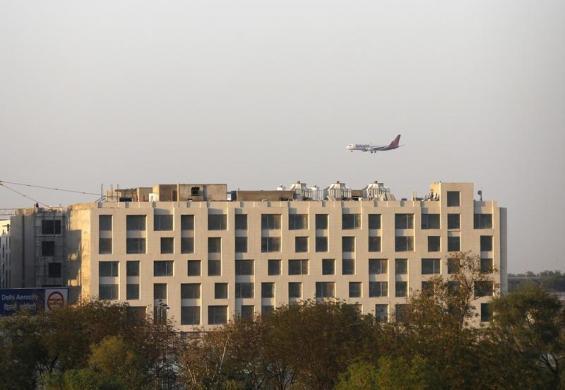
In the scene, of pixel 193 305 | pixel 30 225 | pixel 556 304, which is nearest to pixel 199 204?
pixel 193 305

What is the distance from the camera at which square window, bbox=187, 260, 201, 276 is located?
350 ft

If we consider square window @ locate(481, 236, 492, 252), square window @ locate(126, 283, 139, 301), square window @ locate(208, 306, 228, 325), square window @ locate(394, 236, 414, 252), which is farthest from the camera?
square window @ locate(481, 236, 492, 252)

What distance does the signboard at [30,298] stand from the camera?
10250 centimetres

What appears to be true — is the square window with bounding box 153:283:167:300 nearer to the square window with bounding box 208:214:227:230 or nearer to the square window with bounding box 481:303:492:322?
A: the square window with bounding box 208:214:227:230

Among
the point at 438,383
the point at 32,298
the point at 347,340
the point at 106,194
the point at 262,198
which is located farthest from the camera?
the point at 106,194

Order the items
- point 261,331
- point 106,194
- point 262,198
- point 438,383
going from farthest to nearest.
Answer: point 106,194 < point 262,198 < point 261,331 < point 438,383

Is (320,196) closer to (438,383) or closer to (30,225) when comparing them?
(30,225)

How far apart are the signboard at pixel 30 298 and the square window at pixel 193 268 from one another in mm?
7859

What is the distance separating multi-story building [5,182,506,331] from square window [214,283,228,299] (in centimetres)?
9

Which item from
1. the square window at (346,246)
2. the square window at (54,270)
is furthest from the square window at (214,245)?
the square window at (54,270)

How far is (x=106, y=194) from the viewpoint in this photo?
123m

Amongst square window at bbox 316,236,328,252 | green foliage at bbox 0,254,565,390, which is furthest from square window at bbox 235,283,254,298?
green foliage at bbox 0,254,565,390

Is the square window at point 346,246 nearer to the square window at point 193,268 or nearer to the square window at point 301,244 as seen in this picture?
the square window at point 301,244

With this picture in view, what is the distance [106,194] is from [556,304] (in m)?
36.2
